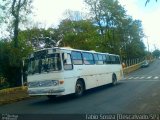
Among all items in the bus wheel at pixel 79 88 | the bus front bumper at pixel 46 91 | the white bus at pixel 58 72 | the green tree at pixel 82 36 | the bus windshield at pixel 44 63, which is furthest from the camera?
the green tree at pixel 82 36

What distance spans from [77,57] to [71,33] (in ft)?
116

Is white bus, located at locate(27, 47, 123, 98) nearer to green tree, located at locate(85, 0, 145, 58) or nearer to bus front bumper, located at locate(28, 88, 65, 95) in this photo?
bus front bumper, located at locate(28, 88, 65, 95)

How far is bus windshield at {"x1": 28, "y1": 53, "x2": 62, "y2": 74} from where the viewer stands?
57.2ft

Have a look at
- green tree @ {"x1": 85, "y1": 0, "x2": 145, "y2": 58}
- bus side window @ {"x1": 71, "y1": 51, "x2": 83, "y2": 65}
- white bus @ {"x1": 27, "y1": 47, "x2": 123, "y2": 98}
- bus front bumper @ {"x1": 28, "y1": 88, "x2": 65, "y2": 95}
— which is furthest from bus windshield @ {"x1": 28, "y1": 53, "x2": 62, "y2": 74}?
green tree @ {"x1": 85, "y1": 0, "x2": 145, "y2": 58}

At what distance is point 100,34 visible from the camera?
57.2m

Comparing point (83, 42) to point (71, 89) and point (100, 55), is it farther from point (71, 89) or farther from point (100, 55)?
point (71, 89)

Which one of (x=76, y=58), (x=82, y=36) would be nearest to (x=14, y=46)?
(x=76, y=58)

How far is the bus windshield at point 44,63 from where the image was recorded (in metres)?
17.4

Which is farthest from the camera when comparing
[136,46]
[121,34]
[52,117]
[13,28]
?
[136,46]

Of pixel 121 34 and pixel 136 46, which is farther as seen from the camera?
pixel 136 46

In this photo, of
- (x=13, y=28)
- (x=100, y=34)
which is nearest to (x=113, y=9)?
(x=100, y=34)

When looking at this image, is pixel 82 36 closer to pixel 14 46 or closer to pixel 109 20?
pixel 109 20

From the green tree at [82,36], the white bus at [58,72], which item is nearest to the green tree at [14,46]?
the white bus at [58,72]

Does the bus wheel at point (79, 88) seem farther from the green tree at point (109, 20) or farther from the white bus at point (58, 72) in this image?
the green tree at point (109, 20)
